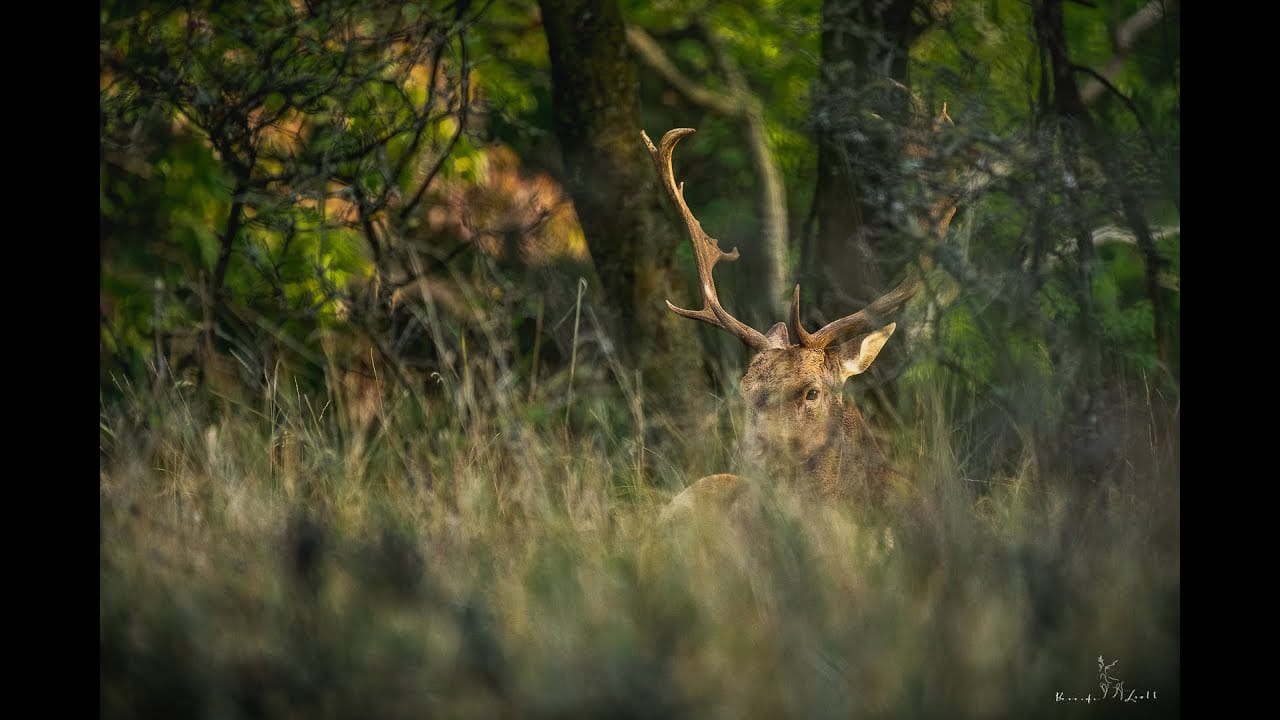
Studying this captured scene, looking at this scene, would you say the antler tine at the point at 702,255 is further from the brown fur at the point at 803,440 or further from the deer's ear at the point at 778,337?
the brown fur at the point at 803,440

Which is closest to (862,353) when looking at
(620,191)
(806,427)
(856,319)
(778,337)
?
(856,319)

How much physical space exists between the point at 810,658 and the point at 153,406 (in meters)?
3.06

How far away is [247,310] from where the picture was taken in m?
7.54

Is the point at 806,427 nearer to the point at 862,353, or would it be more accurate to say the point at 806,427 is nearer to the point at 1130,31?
the point at 862,353

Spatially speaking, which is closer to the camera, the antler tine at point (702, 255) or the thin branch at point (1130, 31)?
the antler tine at point (702, 255)

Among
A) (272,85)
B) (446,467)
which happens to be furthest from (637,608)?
(272,85)

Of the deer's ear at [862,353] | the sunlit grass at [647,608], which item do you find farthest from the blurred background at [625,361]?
the deer's ear at [862,353]

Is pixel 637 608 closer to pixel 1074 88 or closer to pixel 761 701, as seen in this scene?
pixel 761 701

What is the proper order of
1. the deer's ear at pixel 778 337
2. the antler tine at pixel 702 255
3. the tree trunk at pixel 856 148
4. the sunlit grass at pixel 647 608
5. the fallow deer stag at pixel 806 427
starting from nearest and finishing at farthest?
the sunlit grass at pixel 647 608 → the fallow deer stag at pixel 806 427 → the deer's ear at pixel 778 337 → the antler tine at pixel 702 255 → the tree trunk at pixel 856 148

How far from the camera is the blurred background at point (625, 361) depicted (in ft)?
10.6

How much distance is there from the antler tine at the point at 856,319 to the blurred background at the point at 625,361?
A: 12cm

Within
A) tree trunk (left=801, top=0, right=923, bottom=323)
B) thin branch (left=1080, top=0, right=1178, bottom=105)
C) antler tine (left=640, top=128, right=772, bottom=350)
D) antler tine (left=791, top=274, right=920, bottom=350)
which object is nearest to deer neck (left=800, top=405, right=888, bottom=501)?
antler tine (left=791, top=274, right=920, bottom=350)

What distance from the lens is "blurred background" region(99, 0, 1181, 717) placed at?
10.6ft

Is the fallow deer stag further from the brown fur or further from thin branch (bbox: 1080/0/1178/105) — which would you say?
thin branch (bbox: 1080/0/1178/105)
